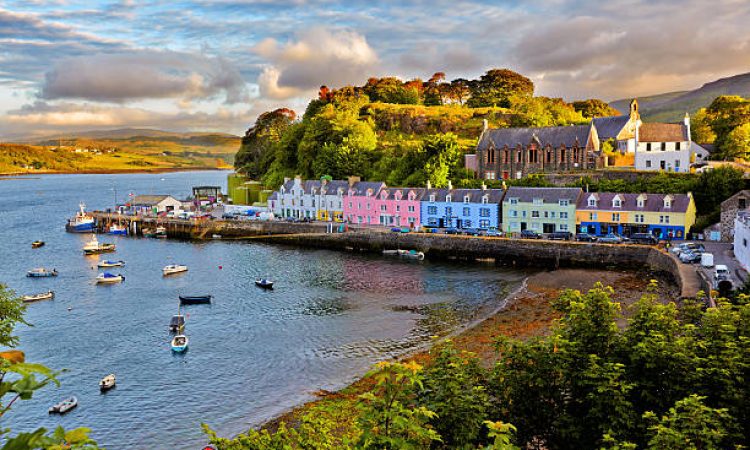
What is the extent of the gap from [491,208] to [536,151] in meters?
17.5

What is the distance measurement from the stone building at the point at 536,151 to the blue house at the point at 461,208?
12.7 m

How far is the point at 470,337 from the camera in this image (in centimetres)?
3372

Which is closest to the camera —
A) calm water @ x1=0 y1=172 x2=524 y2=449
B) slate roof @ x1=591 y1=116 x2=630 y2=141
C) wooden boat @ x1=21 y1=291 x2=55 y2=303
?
calm water @ x1=0 y1=172 x2=524 y2=449

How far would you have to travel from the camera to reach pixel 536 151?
258 ft

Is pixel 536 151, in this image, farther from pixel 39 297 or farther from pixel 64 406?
pixel 64 406

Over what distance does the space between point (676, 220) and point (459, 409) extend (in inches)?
2092

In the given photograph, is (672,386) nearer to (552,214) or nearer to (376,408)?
(376,408)

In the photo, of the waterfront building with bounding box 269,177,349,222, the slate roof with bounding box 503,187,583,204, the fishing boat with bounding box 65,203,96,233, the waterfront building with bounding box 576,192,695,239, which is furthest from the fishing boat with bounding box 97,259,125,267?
the waterfront building with bounding box 576,192,695,239

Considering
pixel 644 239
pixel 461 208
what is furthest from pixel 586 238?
pixel 461 208

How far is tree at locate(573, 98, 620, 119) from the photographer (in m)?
125

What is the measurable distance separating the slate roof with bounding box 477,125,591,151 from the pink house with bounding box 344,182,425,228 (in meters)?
17.1

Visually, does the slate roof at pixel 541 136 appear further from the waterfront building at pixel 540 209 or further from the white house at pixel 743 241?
the white house at pixel 743 241

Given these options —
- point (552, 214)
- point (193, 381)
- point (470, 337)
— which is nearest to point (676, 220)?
point (552, 214)

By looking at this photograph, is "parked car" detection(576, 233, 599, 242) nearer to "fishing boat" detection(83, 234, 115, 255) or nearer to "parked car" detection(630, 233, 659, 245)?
"parked car" detection(630, 233, 659, 245)
